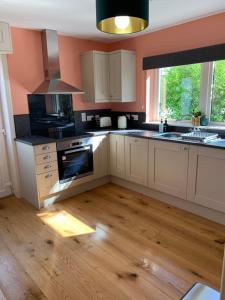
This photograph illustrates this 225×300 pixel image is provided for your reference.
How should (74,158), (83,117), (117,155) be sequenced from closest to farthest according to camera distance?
(74,158) → (117,155) → (83,117)

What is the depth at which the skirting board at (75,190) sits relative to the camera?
10.5 feet

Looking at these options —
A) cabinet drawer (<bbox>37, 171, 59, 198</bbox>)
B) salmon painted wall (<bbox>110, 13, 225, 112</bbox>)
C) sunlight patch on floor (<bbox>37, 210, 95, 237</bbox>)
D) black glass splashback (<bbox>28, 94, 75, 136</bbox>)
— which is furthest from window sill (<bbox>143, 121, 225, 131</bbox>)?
sunlight patch on floor (<bbox>37, 210, 95, 237</bbox>)

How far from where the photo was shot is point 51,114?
3512mm

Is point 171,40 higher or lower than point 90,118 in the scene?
higher

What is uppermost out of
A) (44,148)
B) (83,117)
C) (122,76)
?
(122,76)

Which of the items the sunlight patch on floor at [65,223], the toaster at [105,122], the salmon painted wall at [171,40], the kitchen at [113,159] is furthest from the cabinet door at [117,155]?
the sunlight patch on floor at [65,223]

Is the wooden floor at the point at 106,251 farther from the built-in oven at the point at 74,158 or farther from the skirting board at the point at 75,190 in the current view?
the built-in oven at the point at 74,158

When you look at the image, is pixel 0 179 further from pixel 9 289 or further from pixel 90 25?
pixel 90 25

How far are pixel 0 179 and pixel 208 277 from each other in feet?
9.51

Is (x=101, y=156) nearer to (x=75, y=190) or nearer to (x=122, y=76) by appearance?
(x=75, y=190)

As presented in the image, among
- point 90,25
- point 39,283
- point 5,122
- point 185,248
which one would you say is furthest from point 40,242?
point 90,25

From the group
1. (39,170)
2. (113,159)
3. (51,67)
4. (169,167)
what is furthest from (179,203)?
(51,67)

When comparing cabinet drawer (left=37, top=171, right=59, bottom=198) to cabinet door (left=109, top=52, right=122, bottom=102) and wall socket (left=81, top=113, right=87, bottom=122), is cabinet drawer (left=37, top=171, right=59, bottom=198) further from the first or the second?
cabinet door (left=109, top=52, right=122, bottom=102)

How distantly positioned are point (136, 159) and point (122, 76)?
4.38 feet
